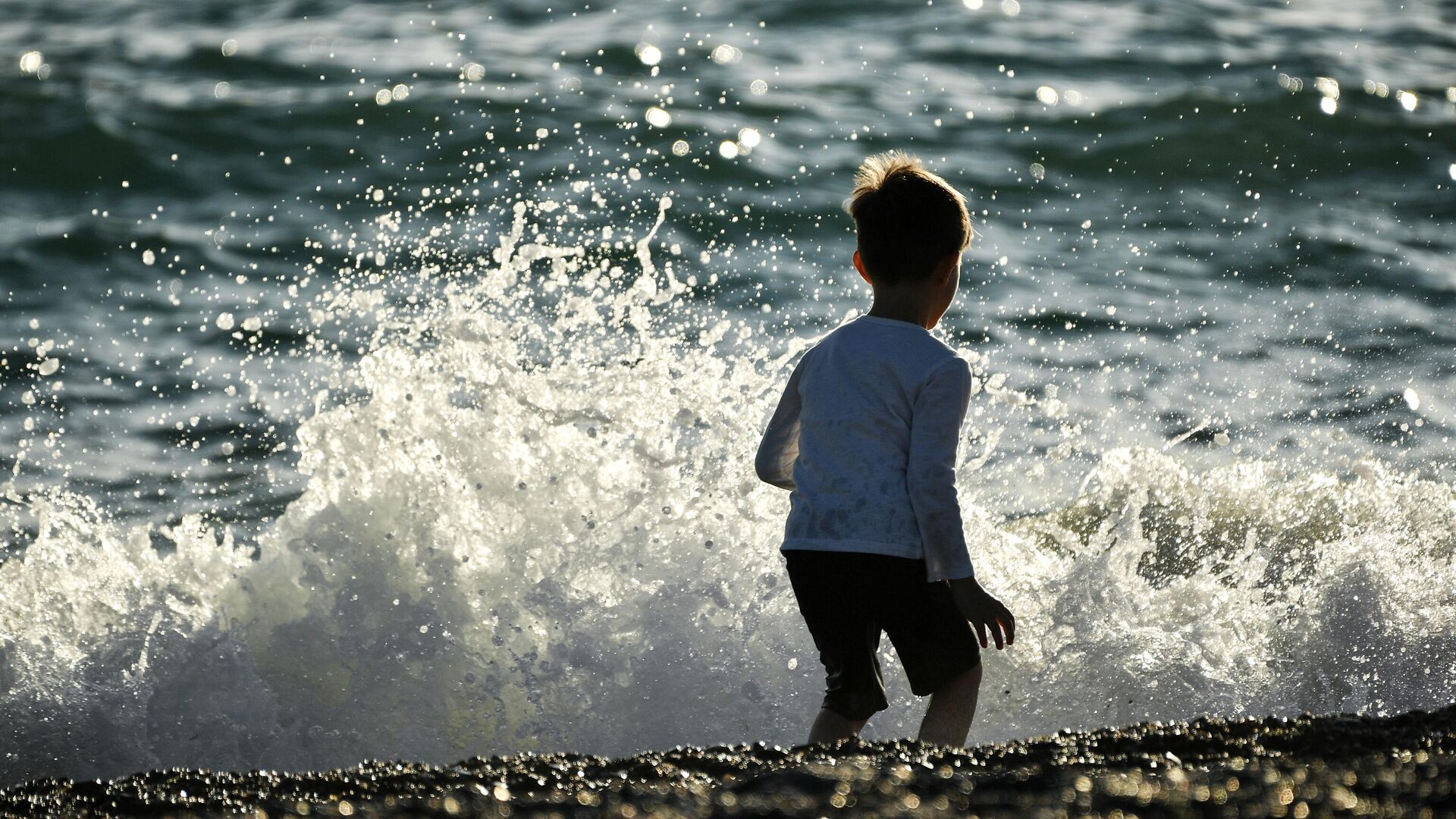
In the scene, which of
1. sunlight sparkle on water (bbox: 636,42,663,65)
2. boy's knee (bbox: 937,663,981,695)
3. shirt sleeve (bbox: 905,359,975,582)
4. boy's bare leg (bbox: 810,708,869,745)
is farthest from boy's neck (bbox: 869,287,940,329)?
sunlight sparkle on water (bbox: 636,42,663,65)

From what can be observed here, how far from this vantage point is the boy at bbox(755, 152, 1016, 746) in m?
2.86

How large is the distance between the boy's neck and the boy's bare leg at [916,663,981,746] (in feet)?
2.36

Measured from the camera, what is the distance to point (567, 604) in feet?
14.0

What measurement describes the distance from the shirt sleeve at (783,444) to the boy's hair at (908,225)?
292 mm

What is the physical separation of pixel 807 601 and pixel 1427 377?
16.6 feet

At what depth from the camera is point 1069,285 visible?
8117mm

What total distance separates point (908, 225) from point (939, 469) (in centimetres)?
50

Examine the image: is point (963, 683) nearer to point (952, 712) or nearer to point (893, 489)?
point (952, 712)

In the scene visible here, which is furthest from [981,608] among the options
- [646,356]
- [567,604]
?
[646,356]

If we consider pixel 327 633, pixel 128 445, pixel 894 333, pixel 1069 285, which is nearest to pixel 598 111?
pixel 1069 285

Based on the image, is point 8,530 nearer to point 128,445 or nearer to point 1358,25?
point 128,445

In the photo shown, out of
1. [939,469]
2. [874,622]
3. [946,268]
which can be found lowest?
[874,622]

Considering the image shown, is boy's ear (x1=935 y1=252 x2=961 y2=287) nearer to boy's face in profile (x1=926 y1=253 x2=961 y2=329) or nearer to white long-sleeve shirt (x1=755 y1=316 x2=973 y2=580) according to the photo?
boy's face in profile (x1=926 y1=253 x2=961 y2=329)

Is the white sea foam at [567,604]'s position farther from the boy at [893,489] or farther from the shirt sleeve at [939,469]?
the shirt sleeve at [939,469]
